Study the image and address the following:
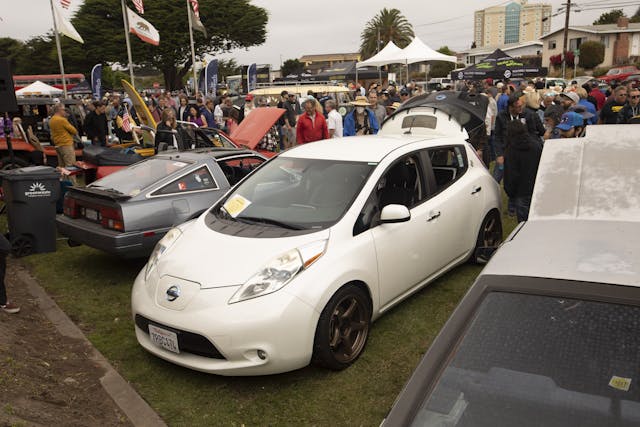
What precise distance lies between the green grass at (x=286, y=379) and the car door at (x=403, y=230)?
359mm

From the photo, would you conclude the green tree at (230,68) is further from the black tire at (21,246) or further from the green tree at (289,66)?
the black tire at (21,246)

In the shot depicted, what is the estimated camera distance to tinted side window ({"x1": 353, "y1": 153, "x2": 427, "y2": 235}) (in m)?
4.11

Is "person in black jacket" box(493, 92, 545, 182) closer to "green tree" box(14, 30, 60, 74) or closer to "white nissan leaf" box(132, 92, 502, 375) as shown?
"white nissan leaf" box(132, 92, 502, 375)

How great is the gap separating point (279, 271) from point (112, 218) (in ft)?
8.88

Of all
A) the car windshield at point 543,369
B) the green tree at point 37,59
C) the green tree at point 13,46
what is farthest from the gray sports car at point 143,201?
the green tree at point 13,46

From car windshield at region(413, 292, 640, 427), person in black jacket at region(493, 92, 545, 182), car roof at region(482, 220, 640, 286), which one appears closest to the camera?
car windshield at region(413, 292, 640, 427)

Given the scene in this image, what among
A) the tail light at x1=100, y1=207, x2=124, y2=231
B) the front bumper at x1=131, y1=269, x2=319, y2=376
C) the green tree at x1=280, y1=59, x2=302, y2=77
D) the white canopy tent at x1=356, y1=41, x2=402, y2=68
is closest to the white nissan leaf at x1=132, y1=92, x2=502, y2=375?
the front bumper at x1=131, y1=269, x2=319, y2=376

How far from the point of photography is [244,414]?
11.0ft

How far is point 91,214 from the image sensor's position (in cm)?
573

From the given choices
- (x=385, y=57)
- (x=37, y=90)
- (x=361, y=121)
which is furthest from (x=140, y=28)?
(x=37, y=90)

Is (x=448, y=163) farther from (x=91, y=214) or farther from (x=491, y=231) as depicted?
(x=91, y=214)

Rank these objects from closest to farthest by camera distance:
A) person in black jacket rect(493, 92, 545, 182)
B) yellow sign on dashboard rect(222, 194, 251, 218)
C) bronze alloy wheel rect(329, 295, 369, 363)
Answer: bronze alloy wheel rect(329, 295, 369, 363), yellow sign on dashboard rect(222, 194, 251, 218), person in black jacket rect(493, 92, 545, 182)

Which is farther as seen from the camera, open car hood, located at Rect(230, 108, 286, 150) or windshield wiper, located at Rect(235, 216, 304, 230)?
open car hood, located at Rect(230, 108, 286, 150)

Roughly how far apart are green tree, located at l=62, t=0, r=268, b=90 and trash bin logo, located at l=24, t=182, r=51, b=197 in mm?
42189
